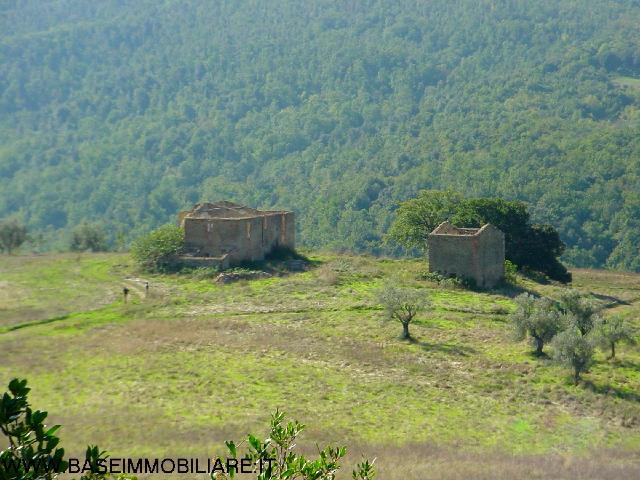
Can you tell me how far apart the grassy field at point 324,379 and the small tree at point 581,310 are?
1838 mm

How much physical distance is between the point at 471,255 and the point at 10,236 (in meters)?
37.8

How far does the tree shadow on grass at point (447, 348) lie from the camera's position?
3027 centimetres

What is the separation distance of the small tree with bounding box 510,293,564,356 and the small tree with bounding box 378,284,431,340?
3.88m

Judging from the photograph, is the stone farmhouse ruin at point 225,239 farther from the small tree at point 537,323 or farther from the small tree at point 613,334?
the small tree at point 613,334

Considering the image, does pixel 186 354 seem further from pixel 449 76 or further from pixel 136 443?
pixel 449 76

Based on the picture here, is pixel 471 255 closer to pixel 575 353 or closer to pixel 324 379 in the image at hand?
pixel 575 353

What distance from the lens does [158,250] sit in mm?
48844

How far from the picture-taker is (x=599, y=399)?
25078mm

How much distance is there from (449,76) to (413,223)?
142 metres

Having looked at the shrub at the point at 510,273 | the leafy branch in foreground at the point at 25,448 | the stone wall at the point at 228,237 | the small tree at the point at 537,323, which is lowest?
the shrub at the point at 510,273

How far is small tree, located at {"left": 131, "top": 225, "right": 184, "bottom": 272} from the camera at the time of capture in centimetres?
4856

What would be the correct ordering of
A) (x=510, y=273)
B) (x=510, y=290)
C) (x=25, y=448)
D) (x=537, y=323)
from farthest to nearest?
(x=510, y=273)
(x=510, y=290)
(x=537, y=323)
(x=25, y=448)

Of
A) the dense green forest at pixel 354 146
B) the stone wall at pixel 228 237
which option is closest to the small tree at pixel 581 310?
the stone wall at pixel 228 237

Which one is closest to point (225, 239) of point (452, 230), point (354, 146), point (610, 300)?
point (452, 230)
